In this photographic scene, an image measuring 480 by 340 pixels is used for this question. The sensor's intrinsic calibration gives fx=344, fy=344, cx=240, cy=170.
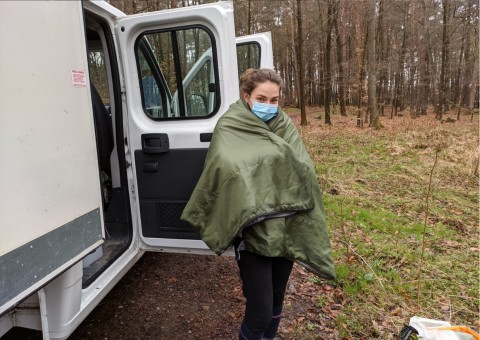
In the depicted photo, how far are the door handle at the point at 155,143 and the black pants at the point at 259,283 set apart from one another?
44.6 inches

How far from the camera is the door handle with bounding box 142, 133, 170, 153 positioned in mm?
2750

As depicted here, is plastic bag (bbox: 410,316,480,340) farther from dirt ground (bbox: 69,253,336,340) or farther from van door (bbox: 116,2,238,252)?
van door (bbox: 116,2,238,252)

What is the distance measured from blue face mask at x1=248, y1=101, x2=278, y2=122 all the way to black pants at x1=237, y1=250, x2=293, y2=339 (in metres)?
0.84

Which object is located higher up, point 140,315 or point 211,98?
point 211,98

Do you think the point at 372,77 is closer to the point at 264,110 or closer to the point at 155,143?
the point at 155,143

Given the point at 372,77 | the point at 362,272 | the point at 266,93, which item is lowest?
the point at 362,272

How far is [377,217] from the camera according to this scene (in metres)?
5.42

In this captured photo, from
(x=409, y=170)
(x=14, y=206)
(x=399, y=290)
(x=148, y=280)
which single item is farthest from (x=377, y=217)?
Result: (x=14, y=206)

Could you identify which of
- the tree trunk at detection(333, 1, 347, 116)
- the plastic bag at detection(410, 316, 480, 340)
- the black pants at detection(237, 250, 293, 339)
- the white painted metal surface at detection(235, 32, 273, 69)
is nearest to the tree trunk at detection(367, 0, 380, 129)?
the tree trunk at detection(333, 1, 347, 116)

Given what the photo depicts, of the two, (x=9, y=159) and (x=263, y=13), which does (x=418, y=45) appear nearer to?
(x=263, y=13)

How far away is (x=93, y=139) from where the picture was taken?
6.26ft

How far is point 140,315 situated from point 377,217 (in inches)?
153

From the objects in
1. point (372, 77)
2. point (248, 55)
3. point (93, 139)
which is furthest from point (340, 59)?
point (93, 139)

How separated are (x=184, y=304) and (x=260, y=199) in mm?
1876
